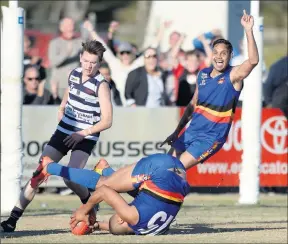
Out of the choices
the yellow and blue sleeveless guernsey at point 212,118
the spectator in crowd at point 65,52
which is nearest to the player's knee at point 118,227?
the yellow and blue sleeveless guernsey at point 212,118

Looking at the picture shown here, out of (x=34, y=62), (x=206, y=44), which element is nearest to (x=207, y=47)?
(x=206, y=44)

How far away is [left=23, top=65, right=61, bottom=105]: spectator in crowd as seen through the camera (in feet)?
66.0

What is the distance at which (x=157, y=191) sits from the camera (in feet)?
41.2

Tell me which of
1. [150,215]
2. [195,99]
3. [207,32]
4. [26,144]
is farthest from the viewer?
[207,32]

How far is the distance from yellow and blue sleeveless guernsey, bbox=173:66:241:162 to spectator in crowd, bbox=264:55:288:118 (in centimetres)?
653

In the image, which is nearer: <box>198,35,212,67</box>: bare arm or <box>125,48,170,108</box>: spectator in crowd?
<box>125,48,170,108</box>: spectator in crowd

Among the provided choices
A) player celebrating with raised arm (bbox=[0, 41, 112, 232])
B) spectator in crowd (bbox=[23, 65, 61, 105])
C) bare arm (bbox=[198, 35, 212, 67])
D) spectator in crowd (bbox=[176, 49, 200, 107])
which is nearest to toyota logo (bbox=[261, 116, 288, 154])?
spectator in crowd (bbox=[176, 49, 200, 107])

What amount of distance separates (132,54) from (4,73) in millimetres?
5391

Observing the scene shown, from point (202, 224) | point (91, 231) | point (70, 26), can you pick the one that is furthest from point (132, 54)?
point (91, 231)

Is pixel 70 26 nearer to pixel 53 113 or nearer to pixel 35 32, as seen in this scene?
pixel 53 113

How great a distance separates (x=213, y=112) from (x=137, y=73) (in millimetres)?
6235

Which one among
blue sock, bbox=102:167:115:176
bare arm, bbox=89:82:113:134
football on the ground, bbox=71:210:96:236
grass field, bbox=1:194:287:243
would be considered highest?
bare arm, bbox=89:82:113:134

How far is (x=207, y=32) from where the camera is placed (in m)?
23.4

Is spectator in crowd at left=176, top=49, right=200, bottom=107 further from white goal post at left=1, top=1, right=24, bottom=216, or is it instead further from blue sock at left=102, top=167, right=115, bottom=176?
blue sock at left=102, top=167, right=115, bottom=176
